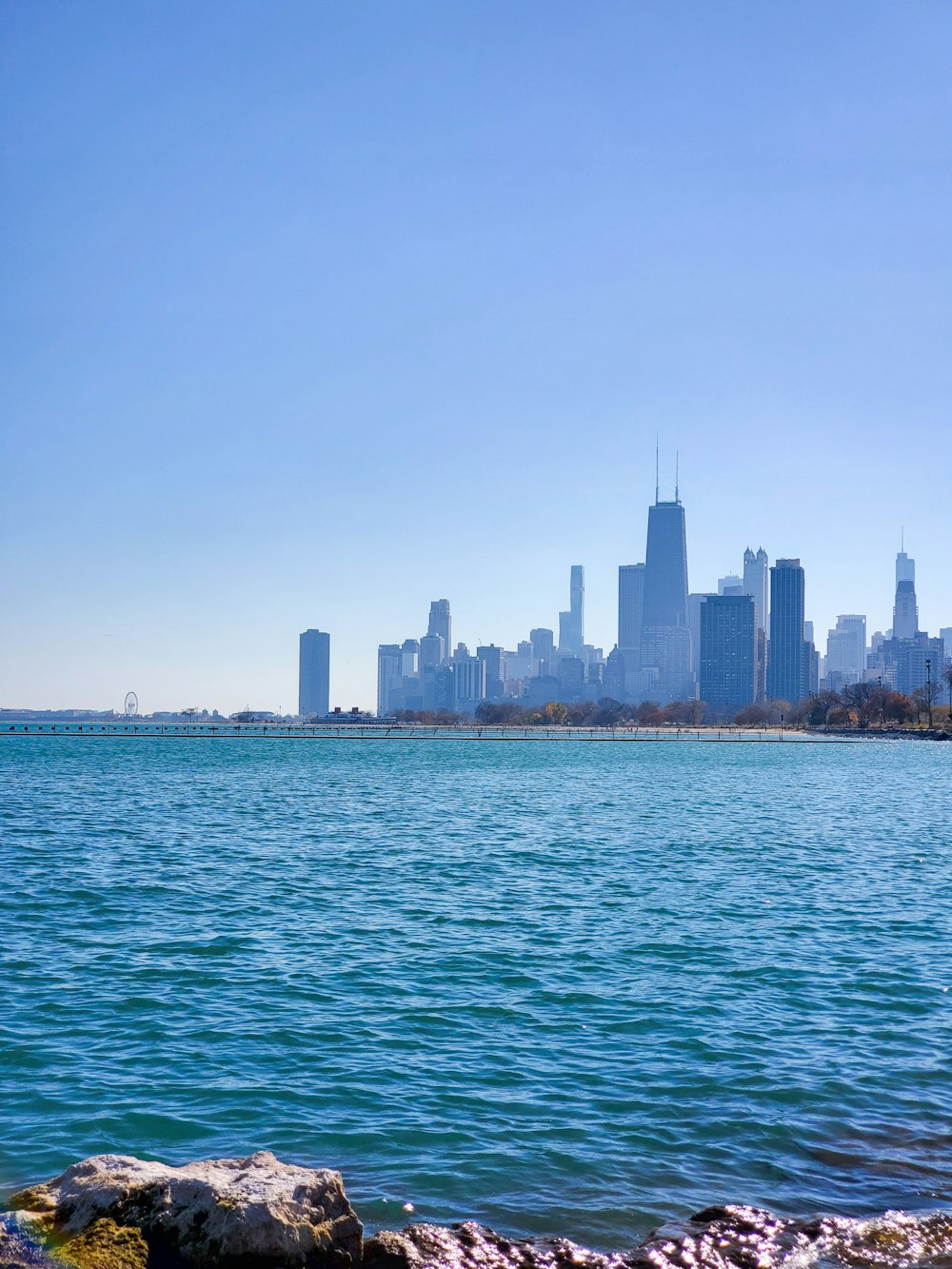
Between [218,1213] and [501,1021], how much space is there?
7.92 m

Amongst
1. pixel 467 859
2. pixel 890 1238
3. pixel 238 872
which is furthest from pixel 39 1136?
pixel 467 859

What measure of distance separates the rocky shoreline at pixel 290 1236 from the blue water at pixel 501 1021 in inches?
27.3

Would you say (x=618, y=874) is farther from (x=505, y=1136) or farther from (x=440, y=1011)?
(x=505, y=1136)

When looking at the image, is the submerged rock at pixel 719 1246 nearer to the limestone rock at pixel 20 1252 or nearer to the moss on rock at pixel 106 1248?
the moss on rock at pixel 106 1248

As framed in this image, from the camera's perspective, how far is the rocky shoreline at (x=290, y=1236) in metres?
7.54

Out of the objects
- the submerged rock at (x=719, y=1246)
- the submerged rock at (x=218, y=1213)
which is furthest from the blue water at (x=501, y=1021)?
the submerged rock at (x=218, y=1213)

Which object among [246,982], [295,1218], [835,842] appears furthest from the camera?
[835,842]

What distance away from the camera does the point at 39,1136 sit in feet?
35.9

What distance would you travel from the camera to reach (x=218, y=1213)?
7.65 meters

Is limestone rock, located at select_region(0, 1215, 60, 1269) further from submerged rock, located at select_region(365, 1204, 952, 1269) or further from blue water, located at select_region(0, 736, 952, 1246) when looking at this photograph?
blue water, located at select_region(0, 736, 952, 1246)

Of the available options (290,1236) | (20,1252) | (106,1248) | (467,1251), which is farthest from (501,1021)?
(20,1252)

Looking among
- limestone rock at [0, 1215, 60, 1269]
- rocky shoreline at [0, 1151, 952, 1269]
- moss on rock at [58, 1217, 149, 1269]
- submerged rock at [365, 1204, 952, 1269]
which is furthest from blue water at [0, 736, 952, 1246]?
limestone rock at [0, 1215, 60, 1269]

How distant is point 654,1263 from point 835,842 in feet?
108

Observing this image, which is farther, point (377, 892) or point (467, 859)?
point (467, 859)
